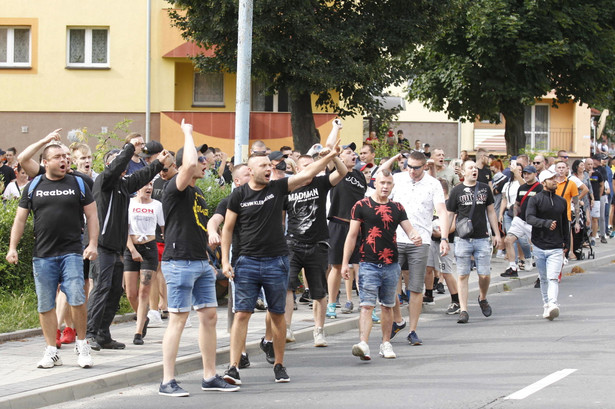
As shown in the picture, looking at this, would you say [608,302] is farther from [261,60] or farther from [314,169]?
[261,60]

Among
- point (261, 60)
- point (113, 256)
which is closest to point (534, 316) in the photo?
point (113, 256)

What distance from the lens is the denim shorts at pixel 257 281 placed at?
880cm

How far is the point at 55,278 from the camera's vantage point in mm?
9016

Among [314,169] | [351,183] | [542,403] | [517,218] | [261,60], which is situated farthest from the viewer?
[261,60]

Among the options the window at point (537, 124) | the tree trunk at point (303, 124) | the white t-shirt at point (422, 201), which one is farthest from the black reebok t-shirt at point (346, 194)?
the window at point (537, 124)

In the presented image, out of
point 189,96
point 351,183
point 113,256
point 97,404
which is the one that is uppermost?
point 189,96

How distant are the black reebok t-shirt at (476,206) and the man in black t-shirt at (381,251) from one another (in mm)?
3081

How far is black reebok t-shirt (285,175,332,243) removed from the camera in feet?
35.1

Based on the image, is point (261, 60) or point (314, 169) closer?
point (314, 169)

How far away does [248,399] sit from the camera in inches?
319

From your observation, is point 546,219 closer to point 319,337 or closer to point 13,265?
point 319,337

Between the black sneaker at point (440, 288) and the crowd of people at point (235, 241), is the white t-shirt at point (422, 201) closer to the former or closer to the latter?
the crowd of people at point (235, 241)

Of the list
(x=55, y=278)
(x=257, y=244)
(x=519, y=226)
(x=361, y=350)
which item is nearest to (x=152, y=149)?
(x=257, y=244)

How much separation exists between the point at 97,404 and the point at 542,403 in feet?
11.9
